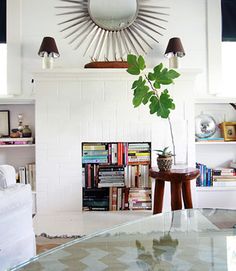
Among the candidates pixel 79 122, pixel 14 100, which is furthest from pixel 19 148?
pixel 79 122

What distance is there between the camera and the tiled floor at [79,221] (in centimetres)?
224

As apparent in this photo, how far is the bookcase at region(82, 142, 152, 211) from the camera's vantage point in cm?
280

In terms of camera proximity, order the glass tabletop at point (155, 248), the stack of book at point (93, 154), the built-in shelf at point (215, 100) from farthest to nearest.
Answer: the built-in shelf at point (215, 100), the stack of book at point (93, 154), the glass tabletop at point (155, 248)

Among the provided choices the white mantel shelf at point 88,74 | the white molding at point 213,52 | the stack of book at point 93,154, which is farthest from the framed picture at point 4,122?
the white molding at point 213,52

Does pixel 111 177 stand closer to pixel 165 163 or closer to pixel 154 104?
pixel 165 163

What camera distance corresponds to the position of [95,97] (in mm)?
2773

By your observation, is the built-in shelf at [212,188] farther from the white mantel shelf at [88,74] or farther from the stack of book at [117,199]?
the white mantel shelf at [88,74]

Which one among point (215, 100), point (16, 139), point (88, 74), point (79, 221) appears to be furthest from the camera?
point (215, 100)

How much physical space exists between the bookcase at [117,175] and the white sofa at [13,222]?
121cm

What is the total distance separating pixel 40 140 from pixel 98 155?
0.63 metres

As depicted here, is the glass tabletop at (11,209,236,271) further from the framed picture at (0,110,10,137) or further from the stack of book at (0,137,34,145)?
the framed picture at (0,110,10,137)

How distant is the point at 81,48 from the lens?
3.07m

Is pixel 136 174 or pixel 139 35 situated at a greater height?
pixel 139 35

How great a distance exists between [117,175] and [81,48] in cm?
154
